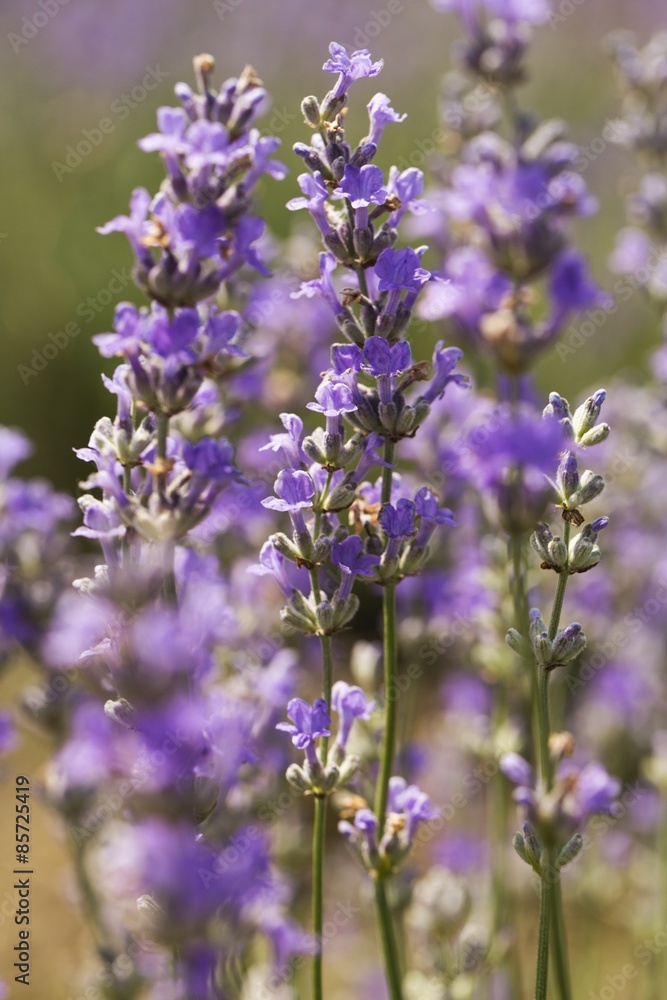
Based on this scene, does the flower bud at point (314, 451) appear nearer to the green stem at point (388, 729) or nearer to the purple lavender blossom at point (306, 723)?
the green stem at point (388, 729)

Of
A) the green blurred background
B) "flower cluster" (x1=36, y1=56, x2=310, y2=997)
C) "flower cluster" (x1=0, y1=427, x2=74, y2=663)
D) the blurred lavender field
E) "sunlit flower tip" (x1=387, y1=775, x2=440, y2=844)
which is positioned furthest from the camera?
the green blurred background

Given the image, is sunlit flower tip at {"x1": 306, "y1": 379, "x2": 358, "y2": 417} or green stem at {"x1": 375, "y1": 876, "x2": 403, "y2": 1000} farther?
green stem at {"x1": 375, "y1": 876, "x2": 403, "y2": 1000}

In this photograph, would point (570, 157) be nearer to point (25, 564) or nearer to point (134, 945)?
point (25, 564)

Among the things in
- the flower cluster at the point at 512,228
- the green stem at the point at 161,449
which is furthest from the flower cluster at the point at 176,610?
the flower cluster at the point at 512,228

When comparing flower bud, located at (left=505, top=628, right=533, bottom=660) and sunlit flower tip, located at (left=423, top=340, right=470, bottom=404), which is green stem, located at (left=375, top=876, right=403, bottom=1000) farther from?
sunlit flower tip, located at (left=423, top=340, right=470, bottom=404)

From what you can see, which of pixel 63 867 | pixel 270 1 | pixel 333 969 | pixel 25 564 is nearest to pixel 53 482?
pixel 63 867

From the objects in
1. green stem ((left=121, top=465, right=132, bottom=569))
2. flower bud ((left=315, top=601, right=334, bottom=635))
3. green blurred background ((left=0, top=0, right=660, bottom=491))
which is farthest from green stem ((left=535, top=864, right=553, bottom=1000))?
green blurred background ((left=0, top=0, right=660, bottom=491))

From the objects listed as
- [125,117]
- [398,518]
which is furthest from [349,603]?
[125,117]

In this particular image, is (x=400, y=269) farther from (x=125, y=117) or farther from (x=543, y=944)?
(x=125, y=117)
